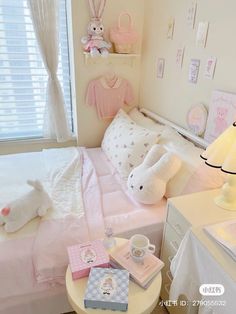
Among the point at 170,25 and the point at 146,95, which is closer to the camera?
the point at 170,25

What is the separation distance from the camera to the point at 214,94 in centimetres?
153

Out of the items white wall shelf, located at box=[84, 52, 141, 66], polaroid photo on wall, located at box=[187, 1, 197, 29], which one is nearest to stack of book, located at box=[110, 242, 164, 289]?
polaroid photo on wall, located at box=[187, 1, 197, 29]

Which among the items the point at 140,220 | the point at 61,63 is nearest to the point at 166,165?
the point at 140,220

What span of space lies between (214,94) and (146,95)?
983 mm

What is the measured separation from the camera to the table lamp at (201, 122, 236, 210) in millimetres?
1099

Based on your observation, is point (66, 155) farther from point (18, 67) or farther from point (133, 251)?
point (133, 251)

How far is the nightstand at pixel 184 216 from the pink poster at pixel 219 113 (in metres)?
0.40

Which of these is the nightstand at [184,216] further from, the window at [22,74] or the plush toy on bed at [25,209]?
the window at [22,74]

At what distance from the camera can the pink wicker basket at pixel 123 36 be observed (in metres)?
2.18

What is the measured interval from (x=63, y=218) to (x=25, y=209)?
0.21 m

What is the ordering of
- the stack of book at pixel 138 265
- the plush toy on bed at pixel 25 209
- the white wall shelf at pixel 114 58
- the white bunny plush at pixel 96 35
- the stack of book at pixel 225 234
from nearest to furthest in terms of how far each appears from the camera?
the stack of book at pixel 225 234, the stack of book at pixel 138 265, the plush toy on bed at pixel 25 209, the white bunny plush at pixel 96 35, the white wall shelf at pixel 114 58

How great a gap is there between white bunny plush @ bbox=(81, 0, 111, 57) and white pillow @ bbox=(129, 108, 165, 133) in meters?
0.60

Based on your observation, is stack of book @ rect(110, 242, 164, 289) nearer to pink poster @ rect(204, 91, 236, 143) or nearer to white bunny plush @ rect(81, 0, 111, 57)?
pink poster @ rect(204, 91, 236, 143)

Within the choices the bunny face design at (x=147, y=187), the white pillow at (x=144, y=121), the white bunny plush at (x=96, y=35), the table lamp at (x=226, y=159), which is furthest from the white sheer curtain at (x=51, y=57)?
the table lamp at (x=226, y=159)
